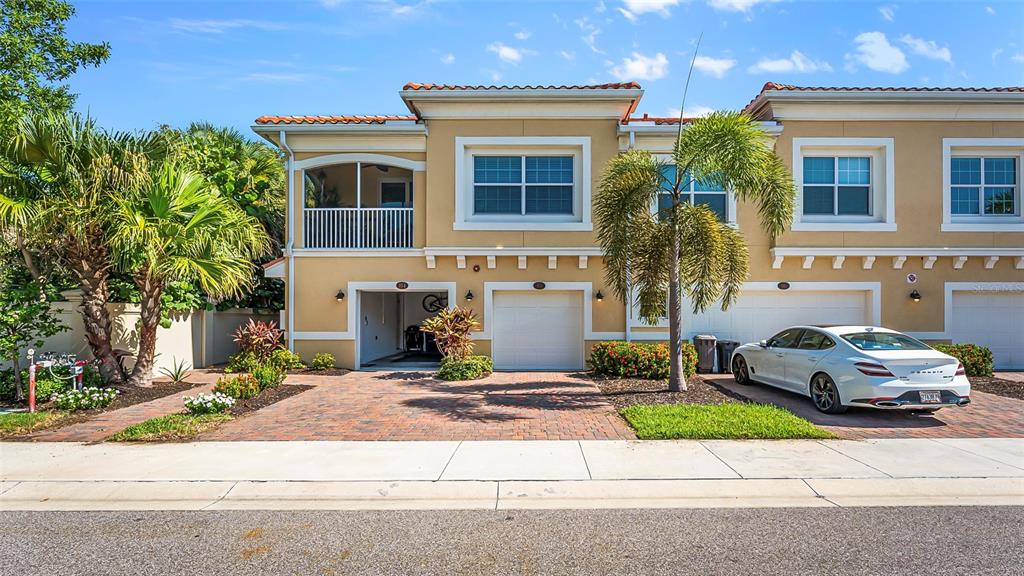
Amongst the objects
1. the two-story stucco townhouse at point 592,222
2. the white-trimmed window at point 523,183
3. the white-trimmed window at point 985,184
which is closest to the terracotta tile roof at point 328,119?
the two-story stucco townhouse at point 592,222

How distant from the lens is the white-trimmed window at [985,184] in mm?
14117

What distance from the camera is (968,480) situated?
232 inches

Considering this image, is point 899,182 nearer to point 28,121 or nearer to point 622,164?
point 622,164

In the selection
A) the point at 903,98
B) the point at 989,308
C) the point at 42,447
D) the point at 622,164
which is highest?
the point at 903,98

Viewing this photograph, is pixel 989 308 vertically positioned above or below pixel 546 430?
above

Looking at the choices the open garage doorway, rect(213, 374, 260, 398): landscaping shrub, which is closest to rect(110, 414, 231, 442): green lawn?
rect(213, 374, 260, 398): landscaping shrub

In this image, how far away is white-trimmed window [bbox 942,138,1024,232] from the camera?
1412cm

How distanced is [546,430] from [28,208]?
9.49 metres

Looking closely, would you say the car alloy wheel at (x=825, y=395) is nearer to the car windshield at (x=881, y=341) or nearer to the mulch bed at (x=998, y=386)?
the car windshield at (x=881, y=341)

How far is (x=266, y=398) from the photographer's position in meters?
10.3

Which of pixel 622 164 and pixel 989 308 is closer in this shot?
pixel 622 164

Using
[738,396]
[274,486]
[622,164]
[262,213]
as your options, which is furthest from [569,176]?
Result: [274,486]

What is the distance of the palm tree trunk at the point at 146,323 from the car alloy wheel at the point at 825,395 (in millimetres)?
12485

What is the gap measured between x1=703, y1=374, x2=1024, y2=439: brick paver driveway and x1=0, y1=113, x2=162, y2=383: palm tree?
1255 cm
